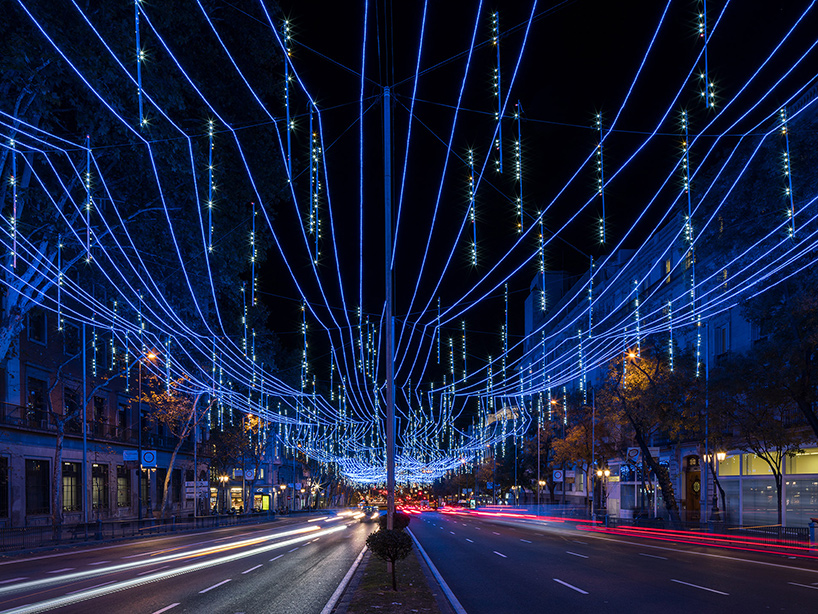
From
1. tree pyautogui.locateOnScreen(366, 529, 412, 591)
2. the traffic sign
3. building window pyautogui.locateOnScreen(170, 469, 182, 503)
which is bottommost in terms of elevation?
building window pyautogui.locateOnScreen(170, 469, 182, 503)

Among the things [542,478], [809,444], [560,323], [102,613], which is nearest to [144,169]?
[102,613]

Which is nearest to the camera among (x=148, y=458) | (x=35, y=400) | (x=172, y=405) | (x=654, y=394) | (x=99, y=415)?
(x=654, y=394)

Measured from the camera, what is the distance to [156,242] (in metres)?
31.8

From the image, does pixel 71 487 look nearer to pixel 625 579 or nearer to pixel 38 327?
pixel 38 327

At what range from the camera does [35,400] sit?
4422cm

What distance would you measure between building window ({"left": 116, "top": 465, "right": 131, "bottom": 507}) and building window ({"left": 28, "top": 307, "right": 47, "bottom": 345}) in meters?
14.4

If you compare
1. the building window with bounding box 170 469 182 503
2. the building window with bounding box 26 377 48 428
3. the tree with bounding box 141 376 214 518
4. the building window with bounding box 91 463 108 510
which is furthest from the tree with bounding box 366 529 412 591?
the building window with bounding box 170 469 182 503

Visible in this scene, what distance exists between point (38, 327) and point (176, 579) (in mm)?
30149

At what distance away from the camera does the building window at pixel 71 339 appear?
1814 inches

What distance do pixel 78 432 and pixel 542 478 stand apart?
50996 mm

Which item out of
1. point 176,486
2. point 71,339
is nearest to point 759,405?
point 71,339

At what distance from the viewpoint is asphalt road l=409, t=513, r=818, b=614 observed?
14.3 meters

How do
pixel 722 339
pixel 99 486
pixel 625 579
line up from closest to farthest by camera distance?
pixel 625 579, pixel 722 339, pixel 99 486

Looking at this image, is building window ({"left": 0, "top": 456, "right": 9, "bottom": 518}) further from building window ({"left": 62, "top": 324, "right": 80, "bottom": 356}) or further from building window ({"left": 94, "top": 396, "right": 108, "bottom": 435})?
building window ({"left": 94, "top": 396, "right": 108, "bottom": 435})
